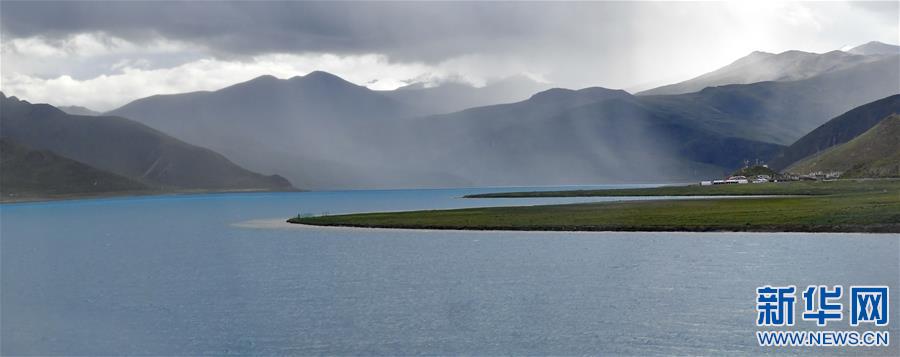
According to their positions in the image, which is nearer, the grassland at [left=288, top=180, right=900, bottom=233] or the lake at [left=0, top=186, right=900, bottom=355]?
the lake at [left=0, top=186, right=900, bottom=355]

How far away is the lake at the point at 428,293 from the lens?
38.7 metres

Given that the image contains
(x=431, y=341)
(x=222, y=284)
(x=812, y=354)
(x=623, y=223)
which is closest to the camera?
(x=812, y=354)

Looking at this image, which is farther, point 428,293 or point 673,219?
point 673,219

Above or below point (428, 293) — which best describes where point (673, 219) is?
above

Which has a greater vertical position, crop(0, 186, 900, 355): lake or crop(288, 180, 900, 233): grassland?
crop(288, 180, 900, 233): grassland

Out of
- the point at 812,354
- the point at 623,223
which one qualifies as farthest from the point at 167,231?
the point at 812,354

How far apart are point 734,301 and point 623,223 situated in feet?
179

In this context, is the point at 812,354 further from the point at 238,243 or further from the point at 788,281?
the point at 238,243

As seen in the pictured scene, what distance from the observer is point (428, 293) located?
51750 millimetres

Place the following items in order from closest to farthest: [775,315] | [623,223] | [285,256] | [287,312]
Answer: [775,315] < [287,312] < [285,256] < [623,223]

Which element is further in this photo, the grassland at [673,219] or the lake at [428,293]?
the grassland at [673,219]

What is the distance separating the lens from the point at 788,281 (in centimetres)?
5325

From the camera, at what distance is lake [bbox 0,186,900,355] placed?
127 feet

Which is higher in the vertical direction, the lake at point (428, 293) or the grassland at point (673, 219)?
the grassland at point (673, 219)
